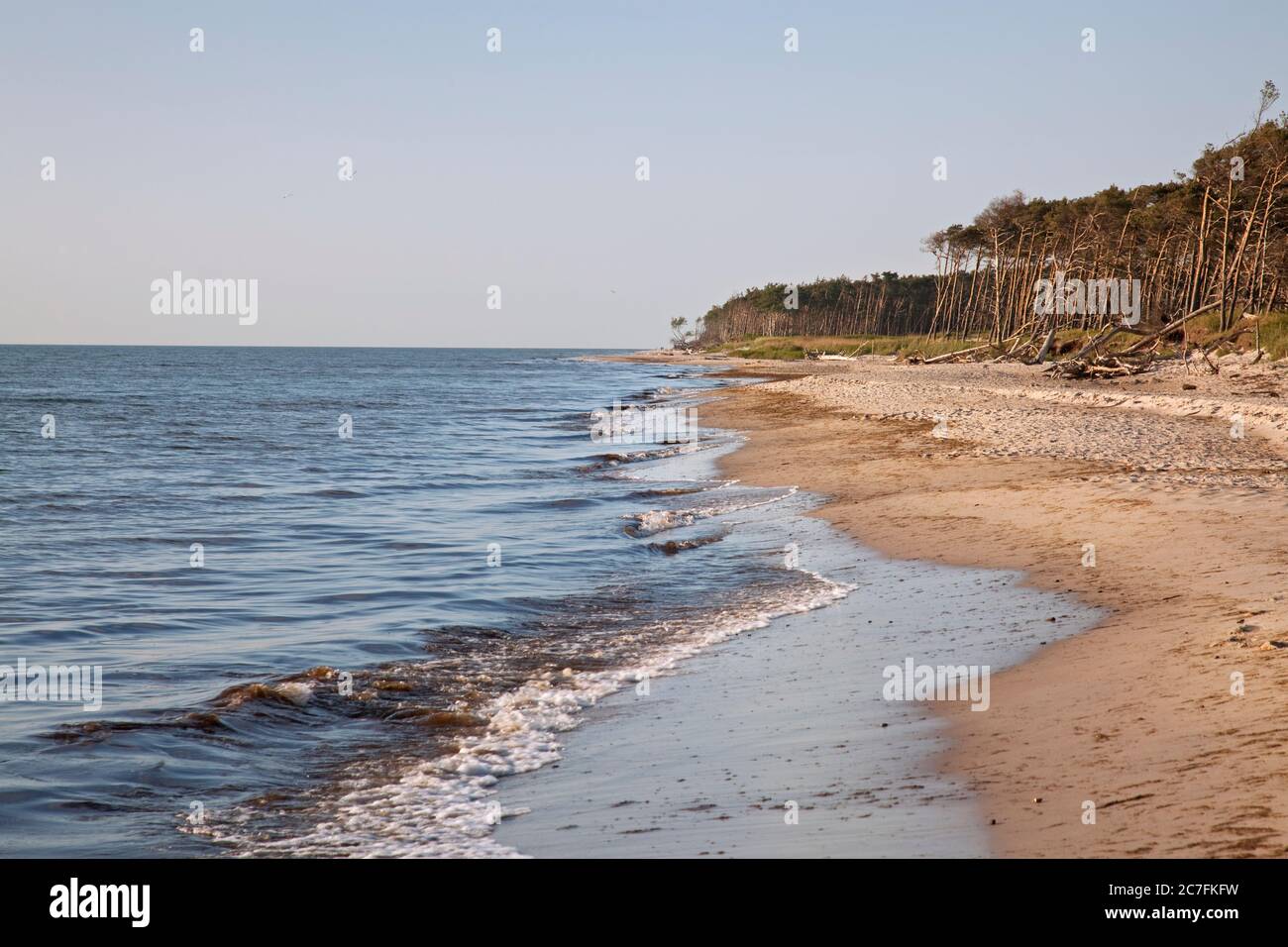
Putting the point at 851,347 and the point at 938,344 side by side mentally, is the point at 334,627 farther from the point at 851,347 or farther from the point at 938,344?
the point at 851,347

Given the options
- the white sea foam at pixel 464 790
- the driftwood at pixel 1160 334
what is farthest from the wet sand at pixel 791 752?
the driftwood at pixel 1160 334

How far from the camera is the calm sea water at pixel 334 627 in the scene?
21.7 feet

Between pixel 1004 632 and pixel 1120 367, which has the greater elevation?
pixel 1120 367

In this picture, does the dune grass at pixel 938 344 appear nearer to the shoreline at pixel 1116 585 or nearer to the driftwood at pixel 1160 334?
the driftwood at pixel 1160 334

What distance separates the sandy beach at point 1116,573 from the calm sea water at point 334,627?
2.71 metres

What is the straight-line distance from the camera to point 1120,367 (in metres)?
38.7

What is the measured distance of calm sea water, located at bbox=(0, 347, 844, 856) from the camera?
661 cm

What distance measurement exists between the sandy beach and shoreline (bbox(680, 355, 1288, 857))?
2 cm

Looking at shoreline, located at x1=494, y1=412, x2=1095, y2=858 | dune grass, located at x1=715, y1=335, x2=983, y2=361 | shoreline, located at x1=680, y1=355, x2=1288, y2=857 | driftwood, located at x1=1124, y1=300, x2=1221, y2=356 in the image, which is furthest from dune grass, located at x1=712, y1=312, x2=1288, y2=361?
shoreline, located at x1=494, y1=412, x2=1095, y2=858

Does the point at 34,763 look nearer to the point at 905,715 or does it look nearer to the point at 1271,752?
the point at 905,715

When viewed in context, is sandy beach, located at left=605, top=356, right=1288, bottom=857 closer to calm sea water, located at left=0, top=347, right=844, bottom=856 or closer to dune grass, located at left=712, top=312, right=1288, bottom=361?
calm sea water, located at left=0, top=347, right=844, bottom=856
